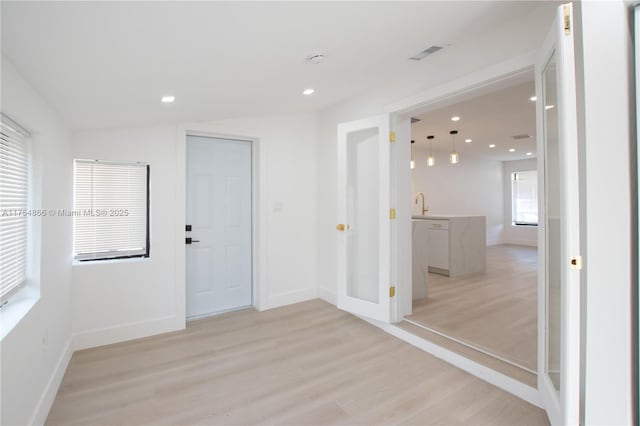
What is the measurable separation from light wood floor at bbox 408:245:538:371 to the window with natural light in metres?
4.22

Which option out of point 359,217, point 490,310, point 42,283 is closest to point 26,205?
point 42,283

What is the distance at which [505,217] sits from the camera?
9883 mm

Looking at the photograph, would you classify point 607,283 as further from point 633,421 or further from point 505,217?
point 505,217

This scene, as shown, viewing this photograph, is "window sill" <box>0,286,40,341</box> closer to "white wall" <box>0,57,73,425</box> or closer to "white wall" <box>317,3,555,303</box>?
"white wall" <box>0,57,73,425</box>

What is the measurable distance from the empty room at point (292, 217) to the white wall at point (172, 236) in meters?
0.02

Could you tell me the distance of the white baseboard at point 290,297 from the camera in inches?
162

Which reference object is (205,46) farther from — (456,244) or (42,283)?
(456,244)

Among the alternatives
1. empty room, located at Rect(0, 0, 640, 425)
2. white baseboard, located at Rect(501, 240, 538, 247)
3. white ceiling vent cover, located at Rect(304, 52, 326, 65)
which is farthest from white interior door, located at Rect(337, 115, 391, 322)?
white baseboard, located at Rect(501, 240, 538, 247)

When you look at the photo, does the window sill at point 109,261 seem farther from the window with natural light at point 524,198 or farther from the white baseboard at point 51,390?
the window with natural light at point 524,198

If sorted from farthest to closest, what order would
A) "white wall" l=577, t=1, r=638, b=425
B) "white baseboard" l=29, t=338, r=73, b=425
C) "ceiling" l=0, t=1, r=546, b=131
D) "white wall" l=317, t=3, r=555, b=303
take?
"white wall" l=317, t=3, r=555, b=303
"white baseboard" l=29, t=338, r=73, b=425
"white wall" l=577, t=1, r=638, b=425
"ceiling" l=0, t=1, r=546, b=131

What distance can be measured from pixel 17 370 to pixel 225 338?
5.81 feet

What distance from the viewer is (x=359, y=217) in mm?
3686

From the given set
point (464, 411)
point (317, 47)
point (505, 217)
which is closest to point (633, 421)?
point (464, 411)

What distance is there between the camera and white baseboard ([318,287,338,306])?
4.20 m
